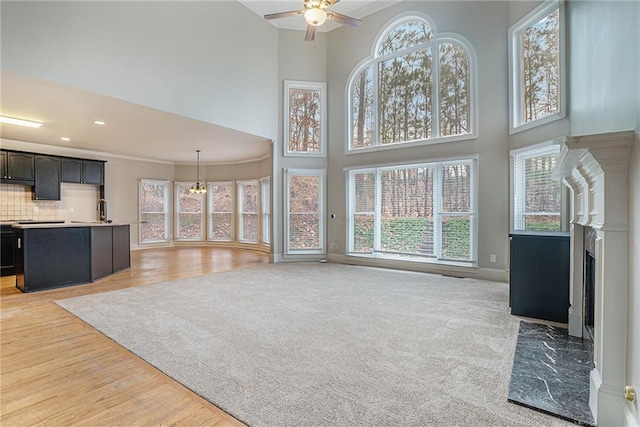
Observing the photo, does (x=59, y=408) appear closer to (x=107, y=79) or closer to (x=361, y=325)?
(x=361, y=325)

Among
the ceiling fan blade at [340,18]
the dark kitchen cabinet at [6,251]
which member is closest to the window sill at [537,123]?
the ceiling fan blade at [340,18]

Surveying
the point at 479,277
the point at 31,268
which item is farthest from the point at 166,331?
the point at 479,277

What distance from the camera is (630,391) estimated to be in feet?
4.89

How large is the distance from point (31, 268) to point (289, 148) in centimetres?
490

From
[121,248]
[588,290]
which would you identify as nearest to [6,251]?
[121,248]

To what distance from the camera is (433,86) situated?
5.68 meters

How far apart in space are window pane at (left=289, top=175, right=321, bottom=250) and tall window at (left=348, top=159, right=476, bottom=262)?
2.77 ft

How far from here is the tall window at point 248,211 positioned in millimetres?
9406

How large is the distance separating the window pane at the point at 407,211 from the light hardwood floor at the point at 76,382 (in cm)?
477

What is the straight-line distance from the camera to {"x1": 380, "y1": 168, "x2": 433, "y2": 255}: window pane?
226 inches

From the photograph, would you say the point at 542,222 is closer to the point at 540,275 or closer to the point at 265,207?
the point at 540,275

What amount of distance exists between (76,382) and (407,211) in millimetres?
5250

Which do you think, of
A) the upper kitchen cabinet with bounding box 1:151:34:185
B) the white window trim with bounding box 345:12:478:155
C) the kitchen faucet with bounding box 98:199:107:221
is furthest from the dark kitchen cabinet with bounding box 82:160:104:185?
the white window trim with bounding box 345:12:478:155

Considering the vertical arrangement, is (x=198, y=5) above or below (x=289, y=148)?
above
